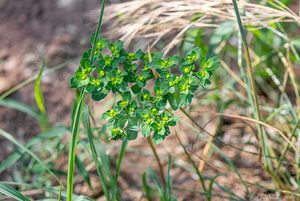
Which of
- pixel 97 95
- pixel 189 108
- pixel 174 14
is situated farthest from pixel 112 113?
pixel 189 108

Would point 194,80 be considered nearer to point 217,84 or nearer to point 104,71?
point 104,71

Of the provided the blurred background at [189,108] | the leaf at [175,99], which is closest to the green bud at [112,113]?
the leaf at [175,99]

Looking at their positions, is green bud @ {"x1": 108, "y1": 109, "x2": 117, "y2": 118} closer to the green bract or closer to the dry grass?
the green bract

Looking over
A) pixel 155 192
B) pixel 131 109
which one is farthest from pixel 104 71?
pixel 155 192

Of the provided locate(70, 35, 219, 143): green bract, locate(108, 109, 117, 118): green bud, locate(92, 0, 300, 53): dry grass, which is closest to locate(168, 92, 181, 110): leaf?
locate(70, 35, 219, 143): green bract

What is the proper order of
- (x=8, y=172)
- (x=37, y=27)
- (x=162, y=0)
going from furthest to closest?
(x=37, y=27) < (x=8, y=172) < (x=162, y=0)

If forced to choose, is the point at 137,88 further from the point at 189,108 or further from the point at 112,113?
the point at 189,108

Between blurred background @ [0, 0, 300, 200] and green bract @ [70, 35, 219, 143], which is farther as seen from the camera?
blurred background @ [0, 0, 300, 200]

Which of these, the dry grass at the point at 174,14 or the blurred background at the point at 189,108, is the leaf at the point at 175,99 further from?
the dry grass at the point at 174,14
